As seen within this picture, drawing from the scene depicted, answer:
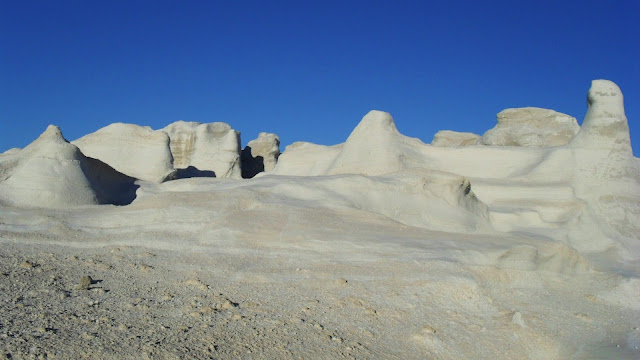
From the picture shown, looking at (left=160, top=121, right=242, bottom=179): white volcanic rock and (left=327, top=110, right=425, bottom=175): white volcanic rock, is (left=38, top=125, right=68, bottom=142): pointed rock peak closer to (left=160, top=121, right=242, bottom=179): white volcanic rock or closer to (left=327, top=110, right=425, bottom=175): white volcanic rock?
(left=327, top=110, right=425, bottom=175): white volcanic rock

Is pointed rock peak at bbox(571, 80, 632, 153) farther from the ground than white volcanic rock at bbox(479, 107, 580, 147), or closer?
closer

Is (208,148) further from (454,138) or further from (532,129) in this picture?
(532,129)

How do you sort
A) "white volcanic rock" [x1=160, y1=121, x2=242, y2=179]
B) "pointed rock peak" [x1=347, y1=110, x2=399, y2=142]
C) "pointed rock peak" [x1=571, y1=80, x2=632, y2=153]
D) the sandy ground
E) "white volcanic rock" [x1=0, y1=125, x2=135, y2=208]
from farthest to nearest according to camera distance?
"white volcanic rock" [x1=160, y1=121, x2=242, y2=179]
"pointed rock peak" [x1=347, y1=110, x2=399, y2=142]
"pointed rock peak" [x1=571, y1=80, x2=632, y2=153]
"white volcanic rock" [x1=0, y1=125, x2=135, y2=208]
the sandy ground

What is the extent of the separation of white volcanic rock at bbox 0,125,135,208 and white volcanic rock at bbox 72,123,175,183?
7.94 feet

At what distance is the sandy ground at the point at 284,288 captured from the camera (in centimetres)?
344

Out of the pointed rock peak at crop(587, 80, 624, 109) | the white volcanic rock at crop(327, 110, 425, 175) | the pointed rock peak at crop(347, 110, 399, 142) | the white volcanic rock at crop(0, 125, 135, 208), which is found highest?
the pointed rock peak at crop(587, 80, 624, 109)

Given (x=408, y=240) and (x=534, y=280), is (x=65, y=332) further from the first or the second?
(x=534, y=280)

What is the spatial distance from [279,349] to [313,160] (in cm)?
1137

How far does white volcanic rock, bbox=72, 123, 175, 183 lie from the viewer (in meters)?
12.6

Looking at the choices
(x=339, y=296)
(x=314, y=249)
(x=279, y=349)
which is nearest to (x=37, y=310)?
(x=279, y=349)

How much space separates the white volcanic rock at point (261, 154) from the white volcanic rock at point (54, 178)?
613 inches

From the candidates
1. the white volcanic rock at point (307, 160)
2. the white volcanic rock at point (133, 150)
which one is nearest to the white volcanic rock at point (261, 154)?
the white volcanic rock at point (307, 160)

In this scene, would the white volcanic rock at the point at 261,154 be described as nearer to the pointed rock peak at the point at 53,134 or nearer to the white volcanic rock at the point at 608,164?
the pointed rock peak at the point at 53,134

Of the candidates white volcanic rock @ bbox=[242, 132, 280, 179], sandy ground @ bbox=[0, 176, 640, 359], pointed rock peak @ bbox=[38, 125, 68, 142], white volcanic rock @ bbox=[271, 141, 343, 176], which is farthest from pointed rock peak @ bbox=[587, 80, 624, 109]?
white volcanic rock @ bbox=[242, 132, 280, 179]
